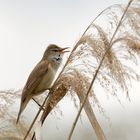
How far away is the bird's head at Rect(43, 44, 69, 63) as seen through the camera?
5.50 metres

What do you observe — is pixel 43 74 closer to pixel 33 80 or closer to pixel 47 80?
pixel 47 80

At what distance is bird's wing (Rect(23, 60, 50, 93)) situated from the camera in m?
5.38

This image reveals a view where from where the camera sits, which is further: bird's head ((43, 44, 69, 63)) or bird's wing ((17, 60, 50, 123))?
bird's head ((43, 44, 69, 63))

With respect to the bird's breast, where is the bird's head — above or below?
above

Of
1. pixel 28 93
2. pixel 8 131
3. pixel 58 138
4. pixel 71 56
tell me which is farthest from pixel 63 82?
pixel 58 138

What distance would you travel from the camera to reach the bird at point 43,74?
17.5 feet

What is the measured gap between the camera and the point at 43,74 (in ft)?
18.4

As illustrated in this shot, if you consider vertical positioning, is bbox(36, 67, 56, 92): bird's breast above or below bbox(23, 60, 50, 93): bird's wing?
below

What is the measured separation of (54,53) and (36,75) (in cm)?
26

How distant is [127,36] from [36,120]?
965mm

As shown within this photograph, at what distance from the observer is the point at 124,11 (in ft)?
13.8

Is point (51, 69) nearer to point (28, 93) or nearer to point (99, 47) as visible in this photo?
point (28, 93)

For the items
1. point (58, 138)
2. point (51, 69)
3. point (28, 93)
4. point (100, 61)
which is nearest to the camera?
point (100, 61)

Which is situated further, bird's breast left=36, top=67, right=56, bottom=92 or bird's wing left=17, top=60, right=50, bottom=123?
bird's breast left=36, top=67, right=56, bottom=92
